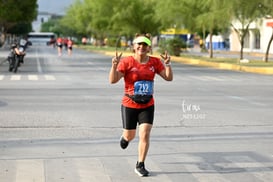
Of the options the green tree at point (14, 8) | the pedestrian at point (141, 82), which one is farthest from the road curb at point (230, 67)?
the pedestrian at point (141, 82)

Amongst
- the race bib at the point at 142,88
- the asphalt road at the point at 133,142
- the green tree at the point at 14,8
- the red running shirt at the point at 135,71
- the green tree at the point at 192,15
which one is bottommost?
the asphalt road at the point at 133,142

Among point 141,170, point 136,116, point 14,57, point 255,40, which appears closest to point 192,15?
point 14,57

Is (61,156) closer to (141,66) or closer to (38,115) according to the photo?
(141,66)

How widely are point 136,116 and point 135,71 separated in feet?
1.77

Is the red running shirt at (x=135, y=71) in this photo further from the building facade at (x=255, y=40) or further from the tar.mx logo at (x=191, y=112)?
the building facade at (x=255, y=40)

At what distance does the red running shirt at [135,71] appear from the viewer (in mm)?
7113

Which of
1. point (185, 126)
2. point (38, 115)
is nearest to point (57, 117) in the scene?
point (38, 115)

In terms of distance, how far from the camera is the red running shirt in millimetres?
7113

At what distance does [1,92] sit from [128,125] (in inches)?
436

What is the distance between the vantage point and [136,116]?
7266 mm

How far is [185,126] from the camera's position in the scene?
1121 cm

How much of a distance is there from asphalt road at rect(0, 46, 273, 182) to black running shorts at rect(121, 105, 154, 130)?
572mm

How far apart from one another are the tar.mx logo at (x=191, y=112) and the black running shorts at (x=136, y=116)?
4.89 meters

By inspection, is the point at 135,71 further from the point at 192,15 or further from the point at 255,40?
the point at 255,40
